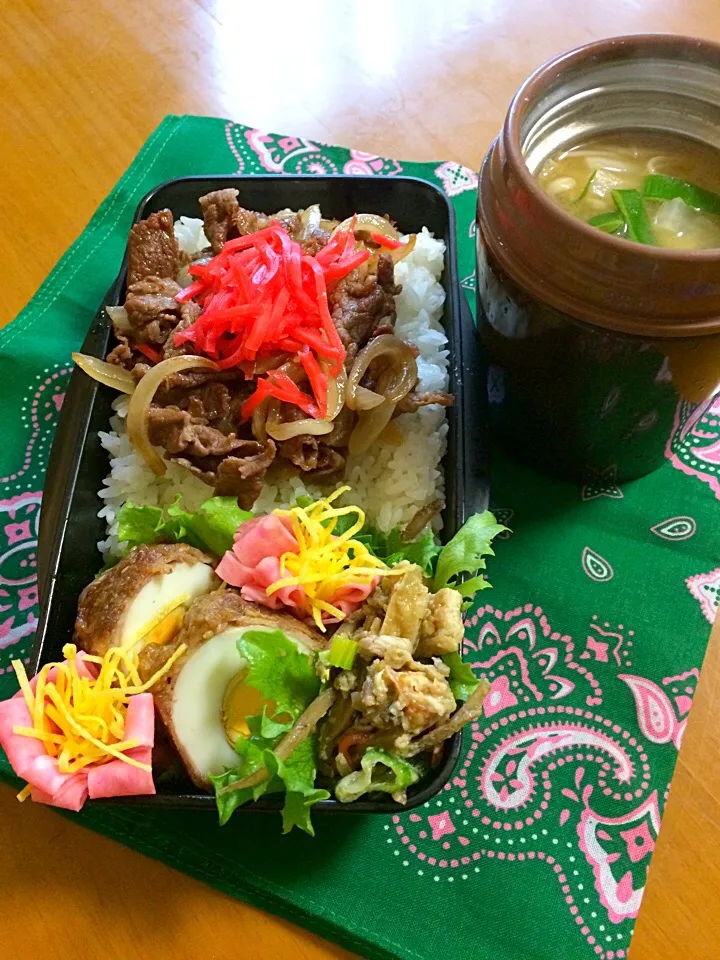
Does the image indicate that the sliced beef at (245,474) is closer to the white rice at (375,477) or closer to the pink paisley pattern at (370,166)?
the white rice at (375,477)

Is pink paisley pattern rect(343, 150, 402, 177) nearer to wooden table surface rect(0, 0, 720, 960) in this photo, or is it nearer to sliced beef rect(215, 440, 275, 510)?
wooden table surface rect(0, 0, 720, 960)

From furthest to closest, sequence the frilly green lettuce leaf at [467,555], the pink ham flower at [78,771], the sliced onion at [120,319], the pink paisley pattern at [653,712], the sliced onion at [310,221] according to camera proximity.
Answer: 1. the sliced onion at [310,221]
2. the sliced onion at [120,319]
3. the pink paisley pattern at [653,712]
4. the frilly green lettuce leaf at [467,555]
5. the pink ham flower at [78,771]

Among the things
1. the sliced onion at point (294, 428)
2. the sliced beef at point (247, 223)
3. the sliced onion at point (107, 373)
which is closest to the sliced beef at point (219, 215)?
the sliced beef at point (247, 223)

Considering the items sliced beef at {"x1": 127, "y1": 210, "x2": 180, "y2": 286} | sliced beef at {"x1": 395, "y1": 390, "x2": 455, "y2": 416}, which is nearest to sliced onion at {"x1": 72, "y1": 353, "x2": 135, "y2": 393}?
sliced beef at {"x1": 127, "y1": 210, "x2": 180, "y2": 286}

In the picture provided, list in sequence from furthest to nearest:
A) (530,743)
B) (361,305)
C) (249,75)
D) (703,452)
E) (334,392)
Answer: (249,75)
(703,452)
(361,305)
(334,392)
(530,743)

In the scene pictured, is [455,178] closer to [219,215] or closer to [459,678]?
[219,215]

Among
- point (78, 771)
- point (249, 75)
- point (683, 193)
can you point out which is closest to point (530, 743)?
point (78, 771)

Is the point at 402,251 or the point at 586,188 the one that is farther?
the point at 402,251
